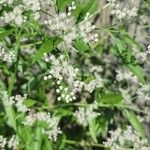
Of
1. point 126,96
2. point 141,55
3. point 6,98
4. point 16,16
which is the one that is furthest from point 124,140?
point 16,16

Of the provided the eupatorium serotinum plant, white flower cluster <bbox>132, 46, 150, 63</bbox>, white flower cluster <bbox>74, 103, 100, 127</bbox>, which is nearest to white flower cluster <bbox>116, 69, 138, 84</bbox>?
the eupatorium serotinum plant

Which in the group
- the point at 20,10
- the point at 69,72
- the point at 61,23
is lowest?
the point at 69,72

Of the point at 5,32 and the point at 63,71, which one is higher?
the point at 5,32

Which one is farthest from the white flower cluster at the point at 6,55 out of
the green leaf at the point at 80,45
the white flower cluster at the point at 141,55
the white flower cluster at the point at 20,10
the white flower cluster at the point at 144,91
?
the white flower cluster at the point at 144,91

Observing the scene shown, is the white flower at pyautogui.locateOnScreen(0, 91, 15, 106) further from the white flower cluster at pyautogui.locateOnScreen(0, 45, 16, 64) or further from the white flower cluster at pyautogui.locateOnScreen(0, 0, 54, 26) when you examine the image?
the white flower cluster at pyautogui.locateOnScreen(0, 0, 54, 26)

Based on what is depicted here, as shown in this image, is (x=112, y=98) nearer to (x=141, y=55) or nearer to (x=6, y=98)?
(x=141, y=55)

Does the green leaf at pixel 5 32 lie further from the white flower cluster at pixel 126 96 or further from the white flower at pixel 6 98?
the white flower cluster at pixel 126 96

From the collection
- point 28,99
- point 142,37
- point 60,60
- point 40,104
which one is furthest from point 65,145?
point 60,60

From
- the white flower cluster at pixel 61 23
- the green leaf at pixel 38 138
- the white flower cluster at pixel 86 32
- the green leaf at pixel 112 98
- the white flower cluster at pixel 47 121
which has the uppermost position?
the white flower cluster at pixel 61 23

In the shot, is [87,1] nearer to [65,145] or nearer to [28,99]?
[28,99]

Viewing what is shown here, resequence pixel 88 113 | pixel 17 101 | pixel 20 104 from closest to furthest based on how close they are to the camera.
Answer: pixel 20 104 < pixel 17 101 < pixel 88 113

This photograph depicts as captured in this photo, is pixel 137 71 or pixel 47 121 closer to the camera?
pixel 137 71
